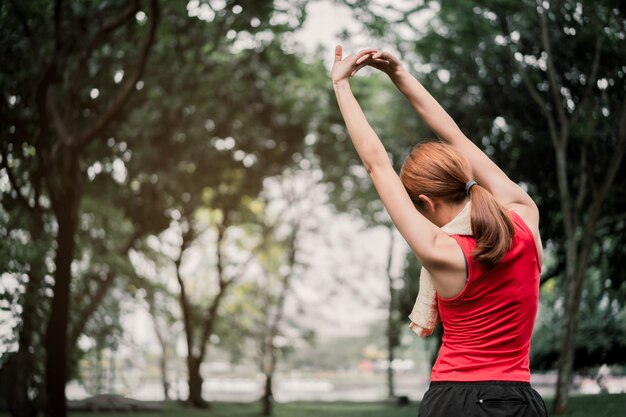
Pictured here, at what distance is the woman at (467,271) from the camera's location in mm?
2180

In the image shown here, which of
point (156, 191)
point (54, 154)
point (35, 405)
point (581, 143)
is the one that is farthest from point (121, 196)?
point (581, 143)

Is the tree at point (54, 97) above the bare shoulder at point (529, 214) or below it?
above

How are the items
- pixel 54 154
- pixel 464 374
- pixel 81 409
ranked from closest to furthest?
pixel 464 374 → pixel 54 154 → pixel 81 409

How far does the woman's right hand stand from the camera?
259 cm

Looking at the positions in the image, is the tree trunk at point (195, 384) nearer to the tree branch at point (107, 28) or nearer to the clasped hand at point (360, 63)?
the tree branch at point (107, 28)

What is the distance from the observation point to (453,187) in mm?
2338

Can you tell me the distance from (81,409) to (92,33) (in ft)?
45.3

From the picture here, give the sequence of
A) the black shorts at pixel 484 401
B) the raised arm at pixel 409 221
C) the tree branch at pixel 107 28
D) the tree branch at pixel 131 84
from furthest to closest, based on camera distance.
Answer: the tree branch at pixel 107 28
the tree branch at pixel 131 84
the black shorts at pixel 484 401
the raised arm at pixel 409 221

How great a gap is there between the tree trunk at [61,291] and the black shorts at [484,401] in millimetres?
12166

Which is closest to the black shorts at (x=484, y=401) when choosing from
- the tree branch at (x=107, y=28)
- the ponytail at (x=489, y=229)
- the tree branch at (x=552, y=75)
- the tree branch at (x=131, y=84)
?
the ponytail at (x=489, y=229)

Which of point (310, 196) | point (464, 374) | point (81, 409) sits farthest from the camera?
Result: point (310, 196)

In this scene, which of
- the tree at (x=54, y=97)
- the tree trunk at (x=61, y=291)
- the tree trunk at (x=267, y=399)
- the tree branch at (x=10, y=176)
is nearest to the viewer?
the tree at (x=54, y=97)

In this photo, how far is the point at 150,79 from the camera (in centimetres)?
1722

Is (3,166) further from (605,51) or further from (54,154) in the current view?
(605,51)
